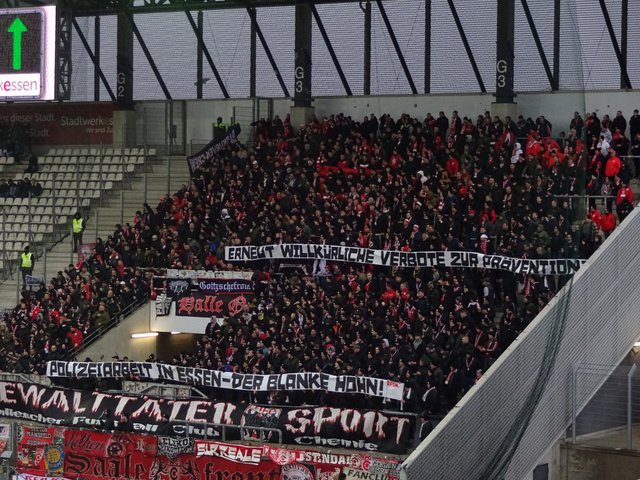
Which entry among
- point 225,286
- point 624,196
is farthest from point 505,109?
point 225,286

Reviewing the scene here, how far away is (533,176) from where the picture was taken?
23250mm

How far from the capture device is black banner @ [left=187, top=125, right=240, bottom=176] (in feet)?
112

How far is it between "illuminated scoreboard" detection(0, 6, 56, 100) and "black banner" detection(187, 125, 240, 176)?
11.6m

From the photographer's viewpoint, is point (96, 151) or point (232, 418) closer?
point (232, 418)

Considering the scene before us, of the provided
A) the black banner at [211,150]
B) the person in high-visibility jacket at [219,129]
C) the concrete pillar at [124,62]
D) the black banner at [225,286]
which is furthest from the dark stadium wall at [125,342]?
the concrete pillar at [124,62]

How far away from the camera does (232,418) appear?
2183 centimetres

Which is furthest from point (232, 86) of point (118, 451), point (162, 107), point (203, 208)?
point (118, 451)

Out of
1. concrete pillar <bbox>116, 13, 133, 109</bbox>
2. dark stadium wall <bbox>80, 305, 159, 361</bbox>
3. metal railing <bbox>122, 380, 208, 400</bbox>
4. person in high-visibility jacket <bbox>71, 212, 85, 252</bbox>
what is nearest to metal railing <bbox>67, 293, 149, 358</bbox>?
dark stadium wall <bbox>80, 305, 159, 361</bbox>

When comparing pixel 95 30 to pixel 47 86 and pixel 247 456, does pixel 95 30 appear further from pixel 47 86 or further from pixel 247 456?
pixel 247 456

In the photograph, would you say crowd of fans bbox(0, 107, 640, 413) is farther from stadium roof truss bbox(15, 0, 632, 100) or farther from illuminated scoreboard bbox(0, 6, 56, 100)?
illuminated scoreboard bbox(0, 6, 56, 100)

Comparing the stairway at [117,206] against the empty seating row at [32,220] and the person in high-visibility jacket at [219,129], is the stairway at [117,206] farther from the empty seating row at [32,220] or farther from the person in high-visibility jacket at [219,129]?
the person in high-visibility jacket at [219,129]

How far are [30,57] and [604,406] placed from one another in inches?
488

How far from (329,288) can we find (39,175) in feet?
48.5

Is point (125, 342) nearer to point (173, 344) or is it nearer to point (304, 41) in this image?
point (173, 344)
